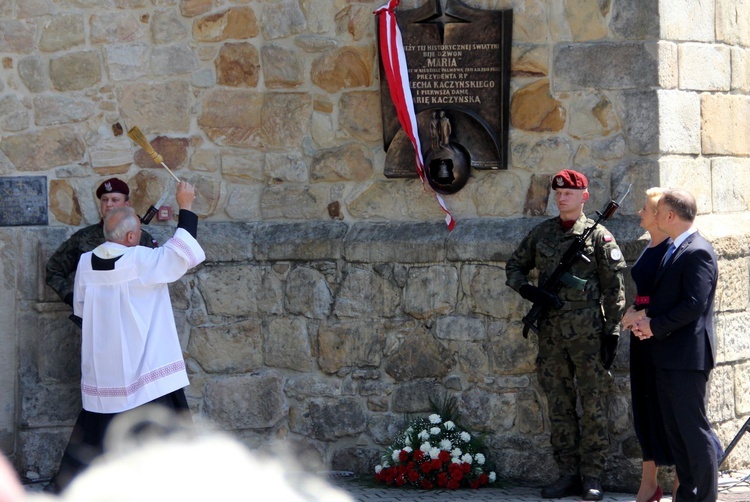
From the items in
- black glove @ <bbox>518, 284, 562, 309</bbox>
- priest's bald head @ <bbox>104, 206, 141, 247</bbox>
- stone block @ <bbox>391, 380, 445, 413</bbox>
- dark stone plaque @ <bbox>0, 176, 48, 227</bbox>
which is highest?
dark stone plaque @ <bbox>0, 176, 48, 227</bbox>

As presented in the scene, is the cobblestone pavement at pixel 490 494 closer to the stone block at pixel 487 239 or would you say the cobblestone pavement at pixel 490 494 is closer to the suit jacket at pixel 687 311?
the suit jacket at pixel 687 311

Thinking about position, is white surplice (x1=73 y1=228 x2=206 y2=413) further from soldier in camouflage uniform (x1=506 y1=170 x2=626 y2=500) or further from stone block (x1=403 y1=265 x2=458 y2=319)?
soldier in camouflage uniform (x1=506 y1=170 x2=626 y2=500)

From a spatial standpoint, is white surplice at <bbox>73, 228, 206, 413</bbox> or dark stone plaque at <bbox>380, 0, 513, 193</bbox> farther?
dark stone plaque at <bbox>380, 0, 513, 193</bbox>

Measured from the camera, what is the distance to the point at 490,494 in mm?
6176

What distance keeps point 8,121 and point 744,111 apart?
15.4 ft

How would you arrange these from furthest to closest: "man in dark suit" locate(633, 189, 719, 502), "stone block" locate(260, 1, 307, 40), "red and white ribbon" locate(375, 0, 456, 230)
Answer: "stone block" locate(260, 1, 307, 40), "red and white ribbon" locate(375, 0, 456, 230), "man in dark suit" locate(633, 189, 719, 502)

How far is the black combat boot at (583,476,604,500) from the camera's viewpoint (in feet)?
19.6

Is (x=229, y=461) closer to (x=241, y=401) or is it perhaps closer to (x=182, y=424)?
(x=182, y=424)

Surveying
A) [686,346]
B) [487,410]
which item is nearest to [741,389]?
[686,346]

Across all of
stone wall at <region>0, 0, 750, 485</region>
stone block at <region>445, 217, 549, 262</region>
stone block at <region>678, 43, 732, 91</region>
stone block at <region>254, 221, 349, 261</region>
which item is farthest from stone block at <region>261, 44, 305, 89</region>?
stone block at <region>678, 43, 732, 91</region>

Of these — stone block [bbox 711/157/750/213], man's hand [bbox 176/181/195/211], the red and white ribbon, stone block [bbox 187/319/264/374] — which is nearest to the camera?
man's hand [bbox 176/181/195/211]

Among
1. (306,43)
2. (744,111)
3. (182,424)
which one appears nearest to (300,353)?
(182,424)

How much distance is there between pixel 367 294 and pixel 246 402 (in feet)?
3.45

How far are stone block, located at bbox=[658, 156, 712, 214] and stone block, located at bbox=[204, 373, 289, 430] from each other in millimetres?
2688
